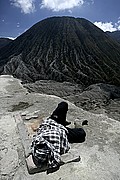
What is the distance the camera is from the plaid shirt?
11.1 ft

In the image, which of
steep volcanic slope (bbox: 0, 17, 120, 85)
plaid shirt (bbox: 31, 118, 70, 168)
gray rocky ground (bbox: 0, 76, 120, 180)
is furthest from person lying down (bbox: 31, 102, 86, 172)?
steep volcanic slope (bbox: 0, 17, 120, 85)

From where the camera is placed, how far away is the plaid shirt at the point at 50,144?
11.1 feet

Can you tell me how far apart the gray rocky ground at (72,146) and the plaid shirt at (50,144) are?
17 cm

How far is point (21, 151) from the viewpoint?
3.92 m

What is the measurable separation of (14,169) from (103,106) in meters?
8.21

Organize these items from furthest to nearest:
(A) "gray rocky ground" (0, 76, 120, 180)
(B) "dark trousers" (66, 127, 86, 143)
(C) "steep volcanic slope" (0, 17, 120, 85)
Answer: (C) "steep volcanic slope" (0, 17, 120, 85), (B) "dark trousers" (66, 127, 86, 143), (A) "gray rocky ground" (0, 76, 120, 180)

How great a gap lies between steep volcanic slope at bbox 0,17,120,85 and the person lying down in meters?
18.4

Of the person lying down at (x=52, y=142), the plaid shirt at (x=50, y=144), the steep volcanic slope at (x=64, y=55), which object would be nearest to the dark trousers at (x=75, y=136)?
the person lying down at (x=52, y=142)

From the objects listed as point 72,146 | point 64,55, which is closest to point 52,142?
point 72,146

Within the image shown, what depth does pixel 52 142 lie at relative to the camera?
141 inches

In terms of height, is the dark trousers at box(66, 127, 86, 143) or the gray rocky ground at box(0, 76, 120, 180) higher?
the dark trousers at box(66, 127, 86, 143)

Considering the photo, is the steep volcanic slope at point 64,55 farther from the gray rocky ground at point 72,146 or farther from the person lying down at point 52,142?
the person lying down at point 52,142

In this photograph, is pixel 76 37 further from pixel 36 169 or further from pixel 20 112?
pixel 36 169

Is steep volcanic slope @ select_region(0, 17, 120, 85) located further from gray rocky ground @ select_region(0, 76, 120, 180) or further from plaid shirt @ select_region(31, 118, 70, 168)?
plaid shirt @ select_region(31, 118, 70, 168)
